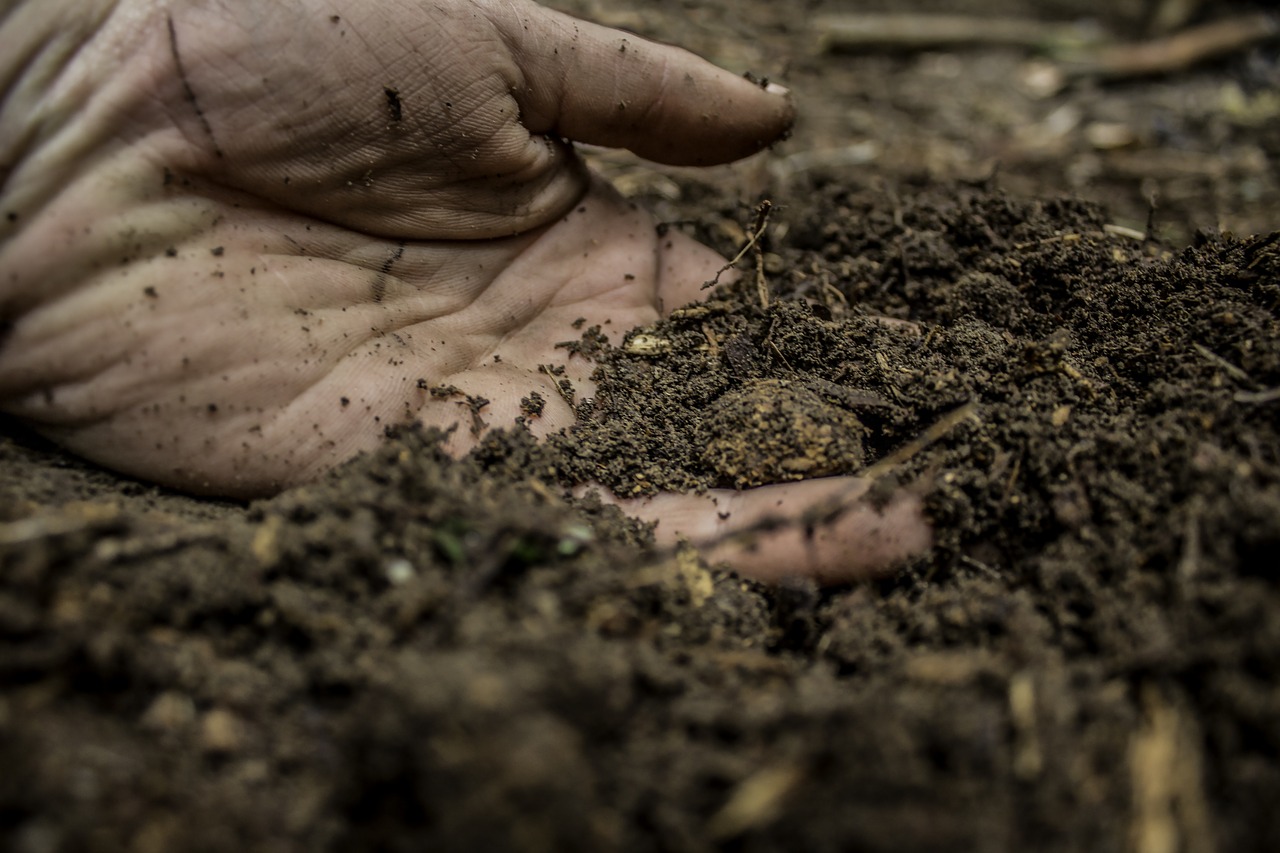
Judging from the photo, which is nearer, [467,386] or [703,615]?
[703,615]

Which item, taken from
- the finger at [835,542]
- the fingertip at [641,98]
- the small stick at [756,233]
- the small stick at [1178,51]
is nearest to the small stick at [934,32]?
the small stick at [1178,51]

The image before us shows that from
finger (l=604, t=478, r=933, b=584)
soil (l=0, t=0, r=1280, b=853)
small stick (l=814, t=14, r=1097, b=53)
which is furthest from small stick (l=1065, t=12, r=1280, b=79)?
finger (l=604, t=478, r=933, b=584)

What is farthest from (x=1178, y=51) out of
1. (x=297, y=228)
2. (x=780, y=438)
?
(x=297, y=228)

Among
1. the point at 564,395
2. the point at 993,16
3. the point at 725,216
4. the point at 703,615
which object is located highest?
the point at 993,16

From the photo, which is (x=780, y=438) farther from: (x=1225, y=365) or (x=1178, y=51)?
(x=1178, y=51)

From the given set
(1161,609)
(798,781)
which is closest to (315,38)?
(798,781)

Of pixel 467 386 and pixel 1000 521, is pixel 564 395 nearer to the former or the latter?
pixel 467 386
